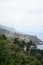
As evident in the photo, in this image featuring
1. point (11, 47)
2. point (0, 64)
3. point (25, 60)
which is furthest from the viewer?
point (11, 47)

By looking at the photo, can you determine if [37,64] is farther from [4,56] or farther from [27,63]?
[4,56]

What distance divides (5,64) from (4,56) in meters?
0.44

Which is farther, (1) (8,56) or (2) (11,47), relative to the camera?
(2) (11,47)

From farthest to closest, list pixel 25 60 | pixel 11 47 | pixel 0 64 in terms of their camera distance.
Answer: pixel 11 47, pixel 25 60, pixel 0 64

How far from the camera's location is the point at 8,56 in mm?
14234

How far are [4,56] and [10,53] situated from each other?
127cm

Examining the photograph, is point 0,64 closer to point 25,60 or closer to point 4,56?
point 4,56

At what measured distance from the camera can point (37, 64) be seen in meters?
14.2

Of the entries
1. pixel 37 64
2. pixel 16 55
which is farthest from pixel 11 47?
Result: pixel 37 64

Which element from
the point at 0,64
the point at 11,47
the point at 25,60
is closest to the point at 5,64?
the point at 0,64

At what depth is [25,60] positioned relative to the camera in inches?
558

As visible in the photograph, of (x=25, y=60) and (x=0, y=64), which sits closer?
(x=0, y=64)

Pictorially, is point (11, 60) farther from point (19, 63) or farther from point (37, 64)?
point (37, 64)

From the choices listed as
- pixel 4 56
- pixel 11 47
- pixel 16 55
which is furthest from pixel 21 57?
pixel 11 47
